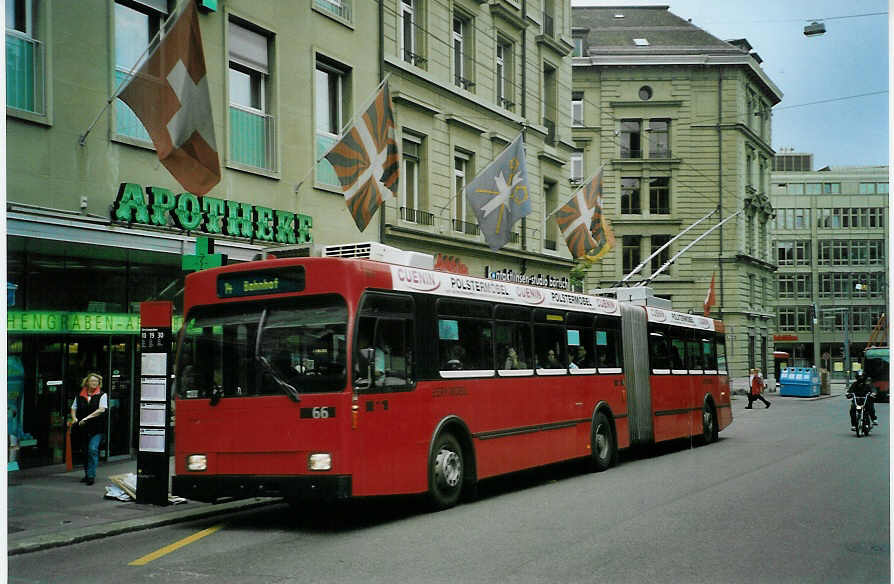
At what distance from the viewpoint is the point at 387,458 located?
10.5m

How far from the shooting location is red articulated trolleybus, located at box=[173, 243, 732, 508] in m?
10.1


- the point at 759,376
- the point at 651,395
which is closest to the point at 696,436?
the point at 651,395

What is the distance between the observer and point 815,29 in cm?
980

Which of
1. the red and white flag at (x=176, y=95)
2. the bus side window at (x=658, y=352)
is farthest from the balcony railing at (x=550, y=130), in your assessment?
the red and white flag at (x=176, y=95)

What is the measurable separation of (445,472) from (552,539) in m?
2.58

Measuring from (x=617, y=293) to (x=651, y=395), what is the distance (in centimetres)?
231

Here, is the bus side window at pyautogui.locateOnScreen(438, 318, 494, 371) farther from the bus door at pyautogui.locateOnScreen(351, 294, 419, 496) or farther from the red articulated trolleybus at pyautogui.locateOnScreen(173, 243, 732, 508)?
the bus door at pyautogui.locateOnScreen(351, 294, 419, 496)

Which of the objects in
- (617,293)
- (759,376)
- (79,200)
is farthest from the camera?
(759,376)

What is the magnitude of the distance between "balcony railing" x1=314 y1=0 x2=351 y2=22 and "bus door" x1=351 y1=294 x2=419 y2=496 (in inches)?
440

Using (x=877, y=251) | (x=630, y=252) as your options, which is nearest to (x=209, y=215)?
(x=877, y=251)

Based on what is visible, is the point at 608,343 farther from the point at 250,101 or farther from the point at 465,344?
the point at 250,101

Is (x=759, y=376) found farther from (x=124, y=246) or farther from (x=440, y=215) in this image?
(x=124, y=246)

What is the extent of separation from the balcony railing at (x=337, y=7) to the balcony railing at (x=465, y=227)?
21.3 ft

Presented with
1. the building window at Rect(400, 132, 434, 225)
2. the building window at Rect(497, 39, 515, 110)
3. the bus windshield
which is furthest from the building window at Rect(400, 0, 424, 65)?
the bus windshield
